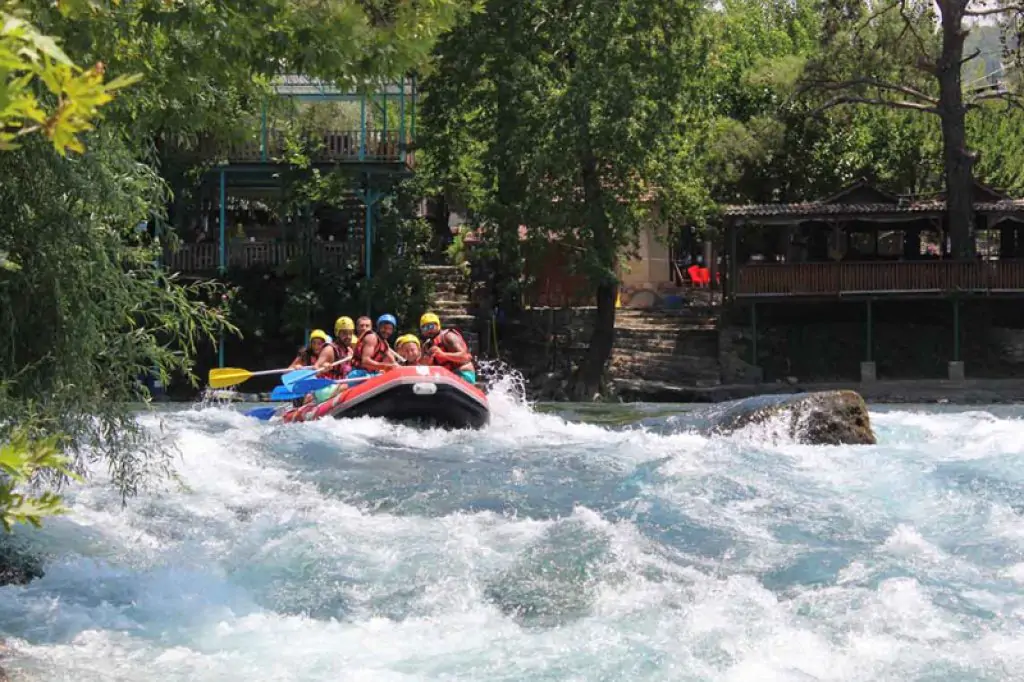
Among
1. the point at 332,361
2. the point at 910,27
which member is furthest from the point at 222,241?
the point at 910,27

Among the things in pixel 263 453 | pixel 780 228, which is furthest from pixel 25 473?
pixel 780 228

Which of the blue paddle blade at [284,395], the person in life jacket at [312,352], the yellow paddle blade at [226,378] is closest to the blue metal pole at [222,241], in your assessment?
the person in life jacket at [312,352]

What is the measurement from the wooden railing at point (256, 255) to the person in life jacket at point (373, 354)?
15.1m

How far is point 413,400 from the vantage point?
16.2 meters

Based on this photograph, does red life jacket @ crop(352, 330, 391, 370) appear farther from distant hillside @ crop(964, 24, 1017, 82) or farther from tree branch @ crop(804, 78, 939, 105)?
distant hillside @ crop(964, 24, 1017, 82)

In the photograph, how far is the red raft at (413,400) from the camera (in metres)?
16.1

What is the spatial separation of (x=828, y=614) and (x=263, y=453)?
7546mm

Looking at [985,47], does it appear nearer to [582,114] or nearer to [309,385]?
[582,114]

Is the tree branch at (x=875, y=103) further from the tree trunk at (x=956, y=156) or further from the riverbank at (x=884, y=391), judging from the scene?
the riverbank at (x=884, y=391)

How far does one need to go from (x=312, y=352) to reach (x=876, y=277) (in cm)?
1687

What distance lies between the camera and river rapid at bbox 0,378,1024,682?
638 cm

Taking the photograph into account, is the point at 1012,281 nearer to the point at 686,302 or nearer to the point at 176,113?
the point at 686,302

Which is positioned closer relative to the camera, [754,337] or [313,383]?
[313,383]

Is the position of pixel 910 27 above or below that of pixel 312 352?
above
